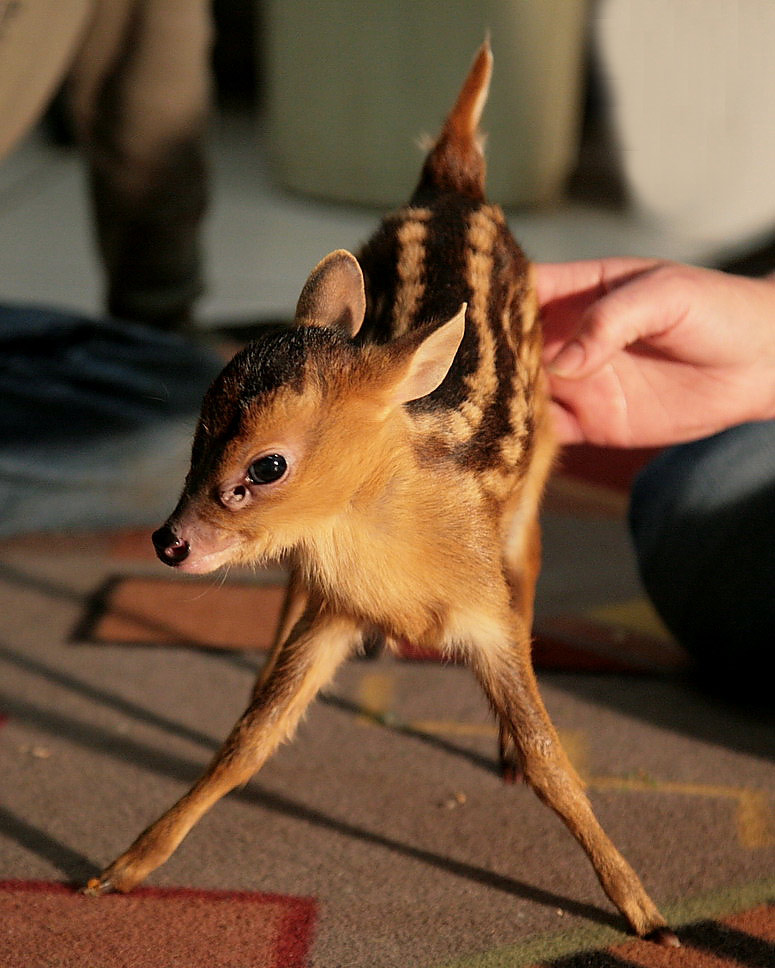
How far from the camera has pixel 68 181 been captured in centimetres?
545

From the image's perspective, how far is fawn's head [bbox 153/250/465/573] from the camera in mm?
1349

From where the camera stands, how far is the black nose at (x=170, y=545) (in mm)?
1361

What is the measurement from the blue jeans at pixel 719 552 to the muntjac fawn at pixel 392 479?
54cm

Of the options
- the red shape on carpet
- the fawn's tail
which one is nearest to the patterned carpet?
the red shape on carpet

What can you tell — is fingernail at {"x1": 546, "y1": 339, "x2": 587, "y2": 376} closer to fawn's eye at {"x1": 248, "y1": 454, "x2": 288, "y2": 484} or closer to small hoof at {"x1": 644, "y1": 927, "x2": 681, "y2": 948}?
fawn's eye at {"x1": 248, "y1": 454, "x2": 288, "y2": 484}

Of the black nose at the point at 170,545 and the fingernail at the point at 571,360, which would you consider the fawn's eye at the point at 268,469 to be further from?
the fingernail at the point at 571,360

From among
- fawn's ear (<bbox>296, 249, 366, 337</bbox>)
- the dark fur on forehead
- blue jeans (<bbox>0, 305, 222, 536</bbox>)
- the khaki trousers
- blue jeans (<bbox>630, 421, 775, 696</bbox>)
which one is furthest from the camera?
the khaki trousers

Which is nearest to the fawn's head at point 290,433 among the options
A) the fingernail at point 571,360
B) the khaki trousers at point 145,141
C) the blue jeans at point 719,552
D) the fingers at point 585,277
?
the fingernail at point 571,360

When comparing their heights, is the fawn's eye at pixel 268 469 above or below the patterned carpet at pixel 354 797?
above

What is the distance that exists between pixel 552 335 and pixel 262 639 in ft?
2.48

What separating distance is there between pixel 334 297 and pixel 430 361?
15 centimetres

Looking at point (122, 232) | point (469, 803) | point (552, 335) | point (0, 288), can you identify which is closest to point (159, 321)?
point (122, 232)

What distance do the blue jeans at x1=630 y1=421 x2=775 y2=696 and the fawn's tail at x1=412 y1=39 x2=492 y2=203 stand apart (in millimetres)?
735

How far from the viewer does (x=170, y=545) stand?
53.6 inches
